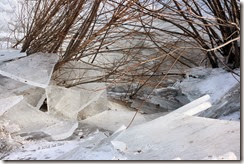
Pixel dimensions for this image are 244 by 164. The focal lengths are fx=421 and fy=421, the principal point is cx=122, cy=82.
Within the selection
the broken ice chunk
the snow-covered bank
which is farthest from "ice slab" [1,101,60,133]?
the broken ice chunk

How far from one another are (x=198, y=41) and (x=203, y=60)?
194mm

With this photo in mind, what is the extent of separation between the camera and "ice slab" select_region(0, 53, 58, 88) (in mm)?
1867

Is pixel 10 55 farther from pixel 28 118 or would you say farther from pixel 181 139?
pixel 181 139

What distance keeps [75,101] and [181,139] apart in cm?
81

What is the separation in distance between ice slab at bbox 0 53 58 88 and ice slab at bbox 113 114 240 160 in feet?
1.90

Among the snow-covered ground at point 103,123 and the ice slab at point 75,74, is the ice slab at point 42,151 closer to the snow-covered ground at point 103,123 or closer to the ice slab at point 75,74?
the snow-covered ground at point 103,123

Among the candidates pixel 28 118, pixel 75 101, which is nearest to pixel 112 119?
pixel 75 101

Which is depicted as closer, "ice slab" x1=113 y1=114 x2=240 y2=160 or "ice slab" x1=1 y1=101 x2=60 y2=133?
"ice slab" x1=113 y1=114 x2=240 y2=160

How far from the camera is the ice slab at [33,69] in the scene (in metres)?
1.87

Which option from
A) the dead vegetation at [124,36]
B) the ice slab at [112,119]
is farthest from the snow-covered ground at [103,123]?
the dead vegetation at [124,36]

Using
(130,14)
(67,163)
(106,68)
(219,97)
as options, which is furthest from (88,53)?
(67,163)

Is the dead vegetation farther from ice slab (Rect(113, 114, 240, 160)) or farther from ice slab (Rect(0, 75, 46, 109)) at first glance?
ice slab (Rect(113, 114, 240, 160))

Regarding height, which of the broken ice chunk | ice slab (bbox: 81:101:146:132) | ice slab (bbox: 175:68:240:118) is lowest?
ice slab (bbox: 81:101:146:132)

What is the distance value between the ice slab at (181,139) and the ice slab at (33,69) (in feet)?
1.90
